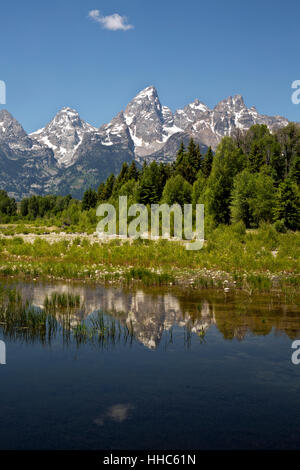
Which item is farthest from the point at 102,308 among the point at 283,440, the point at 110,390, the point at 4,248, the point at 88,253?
the point at 4,248

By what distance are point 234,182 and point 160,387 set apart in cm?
5796

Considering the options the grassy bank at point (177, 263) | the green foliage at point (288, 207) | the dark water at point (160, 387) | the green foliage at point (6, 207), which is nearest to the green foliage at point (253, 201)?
the green foliage at point (288, 207)

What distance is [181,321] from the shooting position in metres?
16.1

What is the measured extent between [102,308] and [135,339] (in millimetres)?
4539

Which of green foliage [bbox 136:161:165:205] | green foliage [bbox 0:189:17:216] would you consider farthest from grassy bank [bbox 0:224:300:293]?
green foliage [bbox 0:189:17:216]

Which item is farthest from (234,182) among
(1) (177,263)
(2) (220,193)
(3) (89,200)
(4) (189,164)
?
(3) (89,200)

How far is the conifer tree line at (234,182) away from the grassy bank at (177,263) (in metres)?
19.9

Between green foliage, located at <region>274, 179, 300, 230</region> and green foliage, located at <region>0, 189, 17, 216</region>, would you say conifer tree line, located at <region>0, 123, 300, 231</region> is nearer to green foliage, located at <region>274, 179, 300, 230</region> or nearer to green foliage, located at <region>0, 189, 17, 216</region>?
green foliage, located at <region>274, 179, 300, 230</region>

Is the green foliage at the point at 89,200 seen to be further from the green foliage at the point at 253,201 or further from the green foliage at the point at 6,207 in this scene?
the green foliage at the point at 253,201

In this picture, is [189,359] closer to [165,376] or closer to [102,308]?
[165,376]

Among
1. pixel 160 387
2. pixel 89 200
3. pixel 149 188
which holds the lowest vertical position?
pixel 160 387

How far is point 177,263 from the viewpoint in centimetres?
3156

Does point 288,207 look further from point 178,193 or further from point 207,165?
point 207,165

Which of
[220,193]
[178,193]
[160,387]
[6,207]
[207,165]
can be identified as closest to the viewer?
[160,387]
